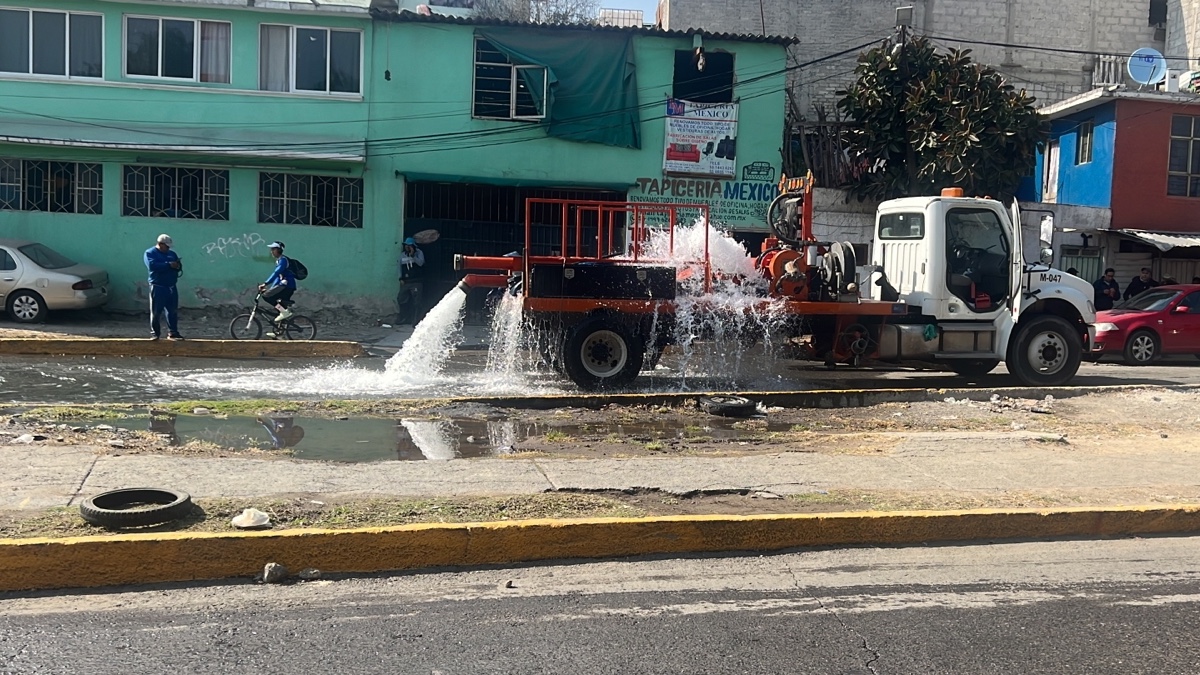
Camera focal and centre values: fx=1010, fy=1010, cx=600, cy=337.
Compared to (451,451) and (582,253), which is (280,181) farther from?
(451,451)

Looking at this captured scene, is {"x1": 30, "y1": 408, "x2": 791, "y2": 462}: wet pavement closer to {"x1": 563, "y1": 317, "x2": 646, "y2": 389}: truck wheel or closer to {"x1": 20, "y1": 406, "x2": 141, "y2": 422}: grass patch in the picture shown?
{"x1": 20, "y1": 406, "x2": 141, "y2": 422}: grass patch

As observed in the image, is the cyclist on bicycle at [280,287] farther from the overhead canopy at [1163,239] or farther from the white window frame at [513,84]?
the overhead canopy at [1163,239]

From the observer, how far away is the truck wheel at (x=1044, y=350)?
A: 12.3 m

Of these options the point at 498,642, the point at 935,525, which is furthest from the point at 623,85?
the point at 498,642

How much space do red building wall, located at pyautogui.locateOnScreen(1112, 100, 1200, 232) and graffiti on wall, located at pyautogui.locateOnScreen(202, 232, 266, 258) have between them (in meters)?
17.1

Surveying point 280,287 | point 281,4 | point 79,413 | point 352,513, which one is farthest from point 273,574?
point 281,4

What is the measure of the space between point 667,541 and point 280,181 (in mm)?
15729

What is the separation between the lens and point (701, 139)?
20.0 metres

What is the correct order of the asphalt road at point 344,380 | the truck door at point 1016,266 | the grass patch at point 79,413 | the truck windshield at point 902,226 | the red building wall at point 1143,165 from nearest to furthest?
the grass patch at point 79,413
the asphalt road at point 344,380
the truck door at point 1016,266
the truck windshield at point 902,226
the red building wall at point 1143,165

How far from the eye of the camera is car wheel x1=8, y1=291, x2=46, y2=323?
54.5 feet

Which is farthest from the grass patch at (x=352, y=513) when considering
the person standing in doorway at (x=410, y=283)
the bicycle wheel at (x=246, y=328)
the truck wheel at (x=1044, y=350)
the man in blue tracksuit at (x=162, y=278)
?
the person standing in doorway at (x=410, y=283)

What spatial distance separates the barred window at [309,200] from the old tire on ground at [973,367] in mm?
11489

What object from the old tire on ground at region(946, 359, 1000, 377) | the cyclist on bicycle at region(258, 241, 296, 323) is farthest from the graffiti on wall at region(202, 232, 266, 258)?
the old tire on ground at region(946, 359, 1000, 377)

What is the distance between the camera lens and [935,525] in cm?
584
